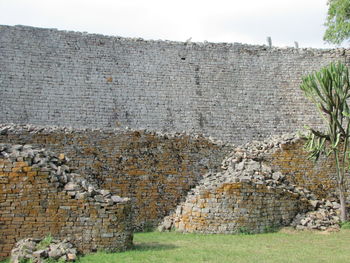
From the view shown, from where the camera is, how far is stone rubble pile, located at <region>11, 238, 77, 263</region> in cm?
834

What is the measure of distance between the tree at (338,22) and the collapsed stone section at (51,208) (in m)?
20.4

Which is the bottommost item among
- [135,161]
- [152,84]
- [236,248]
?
[236,248]

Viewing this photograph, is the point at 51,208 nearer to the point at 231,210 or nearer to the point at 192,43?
the point at 231,210

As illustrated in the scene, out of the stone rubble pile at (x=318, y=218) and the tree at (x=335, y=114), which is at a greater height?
the tree at (x=335, y=114)

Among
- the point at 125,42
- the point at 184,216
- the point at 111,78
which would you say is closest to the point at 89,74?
the point at 111,78

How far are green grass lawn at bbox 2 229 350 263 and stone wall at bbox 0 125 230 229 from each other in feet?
4.04

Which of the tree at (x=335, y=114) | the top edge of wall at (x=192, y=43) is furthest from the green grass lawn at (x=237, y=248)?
the top edge of wall at (x=192, y=43)

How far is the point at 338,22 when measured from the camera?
2653 centimetres

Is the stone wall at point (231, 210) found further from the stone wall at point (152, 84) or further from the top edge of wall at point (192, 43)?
the top edge of wall at point (192, 43)

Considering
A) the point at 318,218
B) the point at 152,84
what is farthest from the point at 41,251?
the point at 152,84

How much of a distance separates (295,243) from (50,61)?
13.2 m

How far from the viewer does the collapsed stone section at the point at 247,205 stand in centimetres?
1252

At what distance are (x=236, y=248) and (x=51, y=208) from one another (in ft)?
12.8

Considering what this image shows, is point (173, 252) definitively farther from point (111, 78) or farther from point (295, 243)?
point (111, 78)
